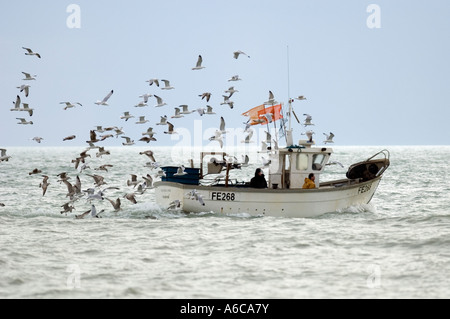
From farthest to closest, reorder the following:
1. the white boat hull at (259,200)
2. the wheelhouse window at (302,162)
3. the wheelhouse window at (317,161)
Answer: the wheelhouse window at (317,161), the wheelhouse window at (302,162), the white boat hull at (259,200)

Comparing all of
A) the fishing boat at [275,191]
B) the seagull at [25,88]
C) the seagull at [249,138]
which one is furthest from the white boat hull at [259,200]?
the seagull at [25,88]

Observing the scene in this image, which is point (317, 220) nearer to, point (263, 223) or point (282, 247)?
point (263, 223)

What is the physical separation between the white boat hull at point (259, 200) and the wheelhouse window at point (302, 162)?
1193mm

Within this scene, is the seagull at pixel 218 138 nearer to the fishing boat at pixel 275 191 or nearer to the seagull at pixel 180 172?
the fishing boat at pixel 275 191

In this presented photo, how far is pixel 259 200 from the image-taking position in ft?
89.8

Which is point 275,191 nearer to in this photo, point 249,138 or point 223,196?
point 223,196

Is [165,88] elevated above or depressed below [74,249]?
above

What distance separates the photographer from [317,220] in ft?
89.5

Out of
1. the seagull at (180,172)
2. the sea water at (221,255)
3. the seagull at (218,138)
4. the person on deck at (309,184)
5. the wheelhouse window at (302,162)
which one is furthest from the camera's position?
the seagull at (218,138)

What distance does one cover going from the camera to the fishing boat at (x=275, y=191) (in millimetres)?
27391

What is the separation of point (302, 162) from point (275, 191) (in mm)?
1991
